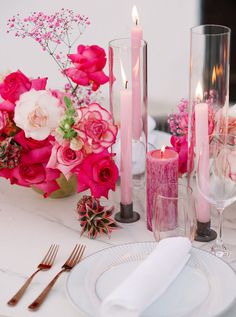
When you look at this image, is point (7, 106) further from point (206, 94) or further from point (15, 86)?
point (206, 94)

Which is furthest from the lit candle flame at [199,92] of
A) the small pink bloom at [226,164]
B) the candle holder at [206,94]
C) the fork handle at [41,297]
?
the fork handle at [41,297]

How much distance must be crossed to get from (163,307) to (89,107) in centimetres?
45

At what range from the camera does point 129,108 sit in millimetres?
1524

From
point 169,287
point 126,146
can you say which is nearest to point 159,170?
point 126,146

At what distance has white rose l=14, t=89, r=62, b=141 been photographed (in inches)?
58.7

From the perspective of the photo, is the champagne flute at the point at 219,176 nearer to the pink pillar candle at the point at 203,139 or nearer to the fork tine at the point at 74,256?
the pink pillar candle at the point at 203,139

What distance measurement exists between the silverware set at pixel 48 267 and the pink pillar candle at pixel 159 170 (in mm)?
181

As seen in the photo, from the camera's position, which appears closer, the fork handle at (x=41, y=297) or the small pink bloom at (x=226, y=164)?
the fork handle at (x=41, y=297)

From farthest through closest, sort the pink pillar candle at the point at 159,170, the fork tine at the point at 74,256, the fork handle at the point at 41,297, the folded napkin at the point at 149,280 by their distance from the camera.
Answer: the pink pillar candle at the point at 159,170, the fork tine at the point at 74,256, the fork handle at the point at 41,297, the folded napkin at the point at 149,280

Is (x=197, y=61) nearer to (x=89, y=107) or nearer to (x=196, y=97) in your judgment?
(x=196, y=97)

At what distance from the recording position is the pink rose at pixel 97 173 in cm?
149

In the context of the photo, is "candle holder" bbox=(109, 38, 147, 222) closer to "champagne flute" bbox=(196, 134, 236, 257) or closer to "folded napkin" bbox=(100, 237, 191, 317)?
"champagne flute" bbox=(196, 134, 236, 257)

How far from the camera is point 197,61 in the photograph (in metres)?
1.43

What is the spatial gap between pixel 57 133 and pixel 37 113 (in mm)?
61
